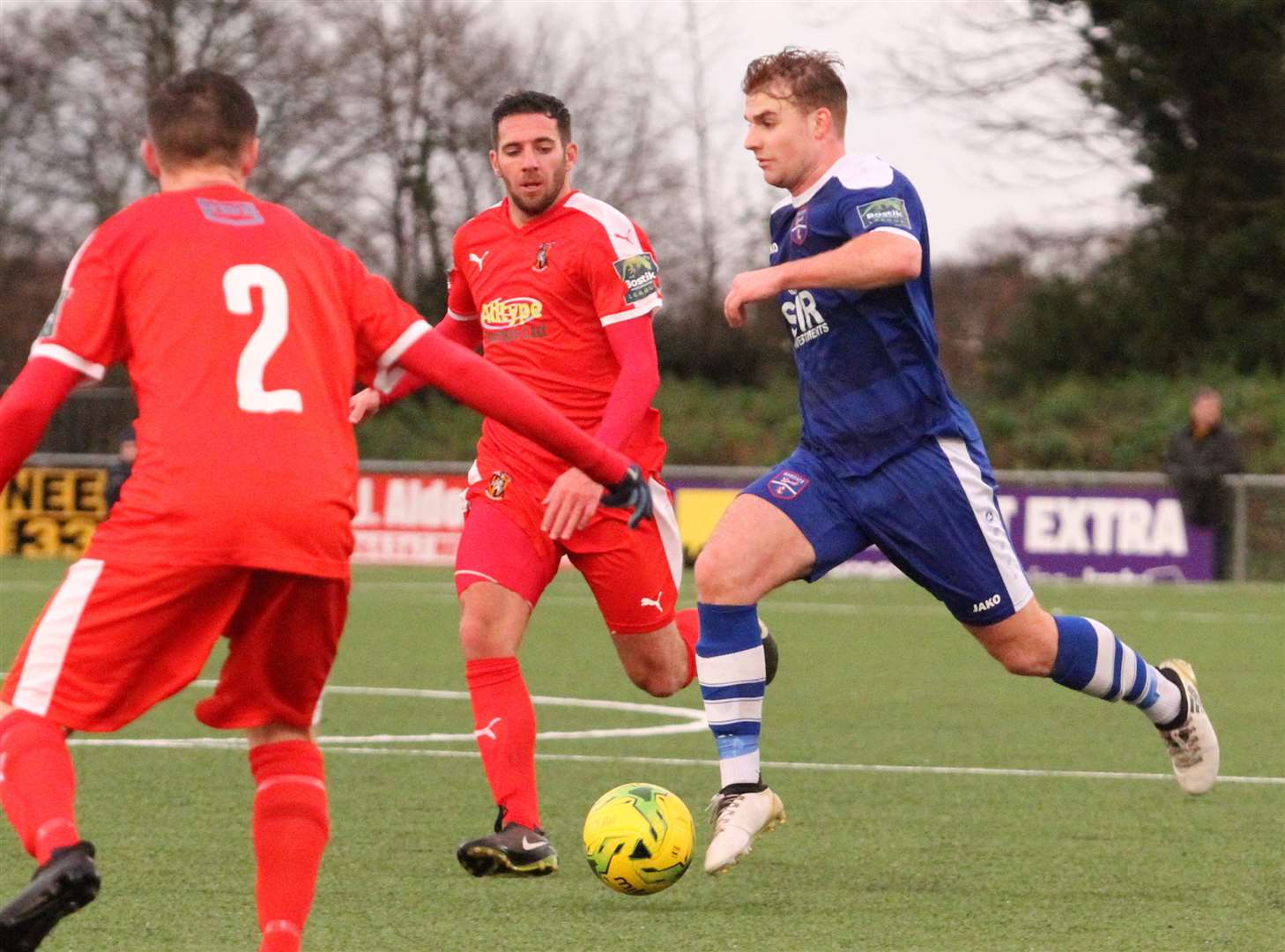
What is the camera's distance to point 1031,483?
74.4ft

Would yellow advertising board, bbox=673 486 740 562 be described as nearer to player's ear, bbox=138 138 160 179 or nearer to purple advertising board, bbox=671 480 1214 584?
purple advertising board, bbox=671 480 1214 584

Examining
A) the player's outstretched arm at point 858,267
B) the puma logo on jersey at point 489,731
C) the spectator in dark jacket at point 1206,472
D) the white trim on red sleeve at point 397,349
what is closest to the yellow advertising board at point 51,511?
the spectator in dark jacket at point 1206,472

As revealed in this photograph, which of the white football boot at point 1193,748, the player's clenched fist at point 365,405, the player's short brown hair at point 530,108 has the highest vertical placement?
the player's short brown hair at point 530,108

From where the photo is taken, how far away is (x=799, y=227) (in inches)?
250

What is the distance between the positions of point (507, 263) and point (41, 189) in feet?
90.4

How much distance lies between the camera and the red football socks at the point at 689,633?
23.2 ft

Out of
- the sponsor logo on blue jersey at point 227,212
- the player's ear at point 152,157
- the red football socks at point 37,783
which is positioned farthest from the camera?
the player's ear at point 152,157

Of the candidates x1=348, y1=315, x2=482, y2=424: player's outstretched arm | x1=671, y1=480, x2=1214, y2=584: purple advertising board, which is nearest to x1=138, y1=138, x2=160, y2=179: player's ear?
x1=348, y1=315, x2=482, y2=424: player's outstretched arm

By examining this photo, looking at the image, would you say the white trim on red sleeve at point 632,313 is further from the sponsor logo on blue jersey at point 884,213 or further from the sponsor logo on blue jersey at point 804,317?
the sponsor logo on blue jersey at point 884,213

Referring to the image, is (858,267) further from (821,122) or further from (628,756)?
(628,756)

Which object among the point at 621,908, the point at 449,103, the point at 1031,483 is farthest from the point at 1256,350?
the point at 621,908

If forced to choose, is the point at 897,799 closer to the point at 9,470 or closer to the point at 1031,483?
the point at 9,470

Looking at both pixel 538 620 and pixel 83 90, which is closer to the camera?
pixel 538 620

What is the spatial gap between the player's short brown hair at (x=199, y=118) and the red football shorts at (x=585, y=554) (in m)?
2.26
